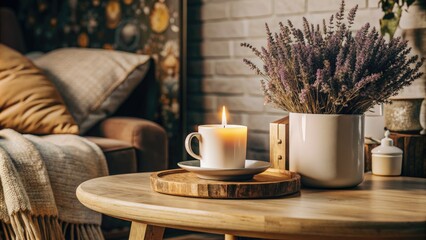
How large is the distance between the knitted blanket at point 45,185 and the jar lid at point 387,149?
2.88ft

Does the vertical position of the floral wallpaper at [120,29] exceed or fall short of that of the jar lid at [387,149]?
it exceeds it

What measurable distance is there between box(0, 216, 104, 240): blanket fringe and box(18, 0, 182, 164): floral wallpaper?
2.65 feet

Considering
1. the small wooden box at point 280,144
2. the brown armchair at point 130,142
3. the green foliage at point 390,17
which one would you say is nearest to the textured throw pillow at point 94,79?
the brown armchair at point 130,142

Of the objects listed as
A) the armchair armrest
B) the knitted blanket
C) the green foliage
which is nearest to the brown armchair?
the armchair armrest

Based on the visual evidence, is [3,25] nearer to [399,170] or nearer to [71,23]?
[71,23]

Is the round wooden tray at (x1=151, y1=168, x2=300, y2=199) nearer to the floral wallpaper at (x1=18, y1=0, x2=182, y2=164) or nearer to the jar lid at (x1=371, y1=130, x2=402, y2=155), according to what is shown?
the jar lid at (x1=371, y1=130, x2=402, y2=155)

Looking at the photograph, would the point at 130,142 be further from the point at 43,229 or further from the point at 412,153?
the point at 412,153

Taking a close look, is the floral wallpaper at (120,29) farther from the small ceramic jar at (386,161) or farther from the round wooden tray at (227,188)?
the round wooden tray at (227,188)

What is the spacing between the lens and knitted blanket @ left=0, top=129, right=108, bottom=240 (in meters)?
1.78

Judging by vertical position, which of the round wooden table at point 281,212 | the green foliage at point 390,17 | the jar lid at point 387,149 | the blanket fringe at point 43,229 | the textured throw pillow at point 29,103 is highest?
the green foliage at point 390,17

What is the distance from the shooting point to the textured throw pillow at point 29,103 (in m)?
2.29

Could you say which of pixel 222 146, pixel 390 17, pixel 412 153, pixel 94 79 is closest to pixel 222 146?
pixel 222 146

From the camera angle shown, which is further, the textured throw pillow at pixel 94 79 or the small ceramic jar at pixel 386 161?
the textured throw pillow at pixel 94 79

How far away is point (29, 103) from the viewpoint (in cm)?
232
